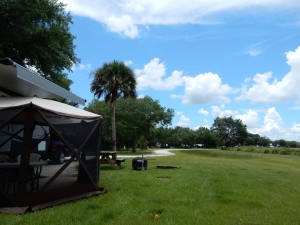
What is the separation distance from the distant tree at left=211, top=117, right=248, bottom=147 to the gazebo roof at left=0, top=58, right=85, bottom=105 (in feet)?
445

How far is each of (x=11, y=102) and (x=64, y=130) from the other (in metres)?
1.29

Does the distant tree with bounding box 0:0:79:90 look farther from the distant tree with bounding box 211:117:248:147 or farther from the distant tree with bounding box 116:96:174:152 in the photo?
the distant tree with bounding box 211:117:248:147

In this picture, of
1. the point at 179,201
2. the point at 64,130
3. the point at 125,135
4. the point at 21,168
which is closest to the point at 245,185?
the point at 179,201

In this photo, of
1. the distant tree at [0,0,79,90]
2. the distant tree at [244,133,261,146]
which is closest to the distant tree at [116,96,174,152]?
the distant tree at [0,0,79,90]

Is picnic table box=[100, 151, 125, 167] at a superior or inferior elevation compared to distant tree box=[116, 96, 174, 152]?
inferior

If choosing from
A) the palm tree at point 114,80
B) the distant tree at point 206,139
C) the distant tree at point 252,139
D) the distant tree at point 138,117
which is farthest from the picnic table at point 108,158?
the distant tree at point 252,139

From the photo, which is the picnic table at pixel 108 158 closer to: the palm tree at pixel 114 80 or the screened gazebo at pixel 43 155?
the screened gazebo at pixel 43 155

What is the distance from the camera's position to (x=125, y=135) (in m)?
46.2

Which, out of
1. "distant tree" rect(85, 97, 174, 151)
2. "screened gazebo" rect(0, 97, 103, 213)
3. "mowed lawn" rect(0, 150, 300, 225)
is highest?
"distant tree" rect(85, 97, 174, 151)

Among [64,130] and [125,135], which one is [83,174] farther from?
[125,135]

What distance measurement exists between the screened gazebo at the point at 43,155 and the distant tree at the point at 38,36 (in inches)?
402

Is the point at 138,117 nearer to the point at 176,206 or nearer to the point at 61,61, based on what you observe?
the point at 61,61

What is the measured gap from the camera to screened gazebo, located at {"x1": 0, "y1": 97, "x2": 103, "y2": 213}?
296 inches

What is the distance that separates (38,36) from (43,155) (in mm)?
11240
